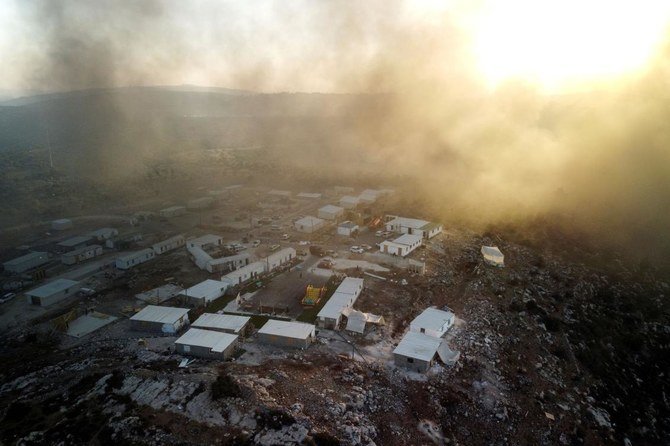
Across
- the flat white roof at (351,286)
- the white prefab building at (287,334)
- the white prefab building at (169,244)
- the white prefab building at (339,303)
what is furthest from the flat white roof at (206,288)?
the white prefab building at (169,244)

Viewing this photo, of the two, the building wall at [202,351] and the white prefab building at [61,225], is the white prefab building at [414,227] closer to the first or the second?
the building wall at [202,351]

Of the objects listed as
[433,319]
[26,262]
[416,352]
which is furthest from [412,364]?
[26,262]

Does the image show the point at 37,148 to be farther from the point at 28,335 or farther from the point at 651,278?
the point at 651,278

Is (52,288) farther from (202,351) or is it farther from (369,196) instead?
(369,196)

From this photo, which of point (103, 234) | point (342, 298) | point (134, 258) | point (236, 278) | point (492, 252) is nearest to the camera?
point (342, 298)

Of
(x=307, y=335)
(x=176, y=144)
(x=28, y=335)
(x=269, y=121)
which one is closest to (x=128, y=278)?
(x=28, y=335)
